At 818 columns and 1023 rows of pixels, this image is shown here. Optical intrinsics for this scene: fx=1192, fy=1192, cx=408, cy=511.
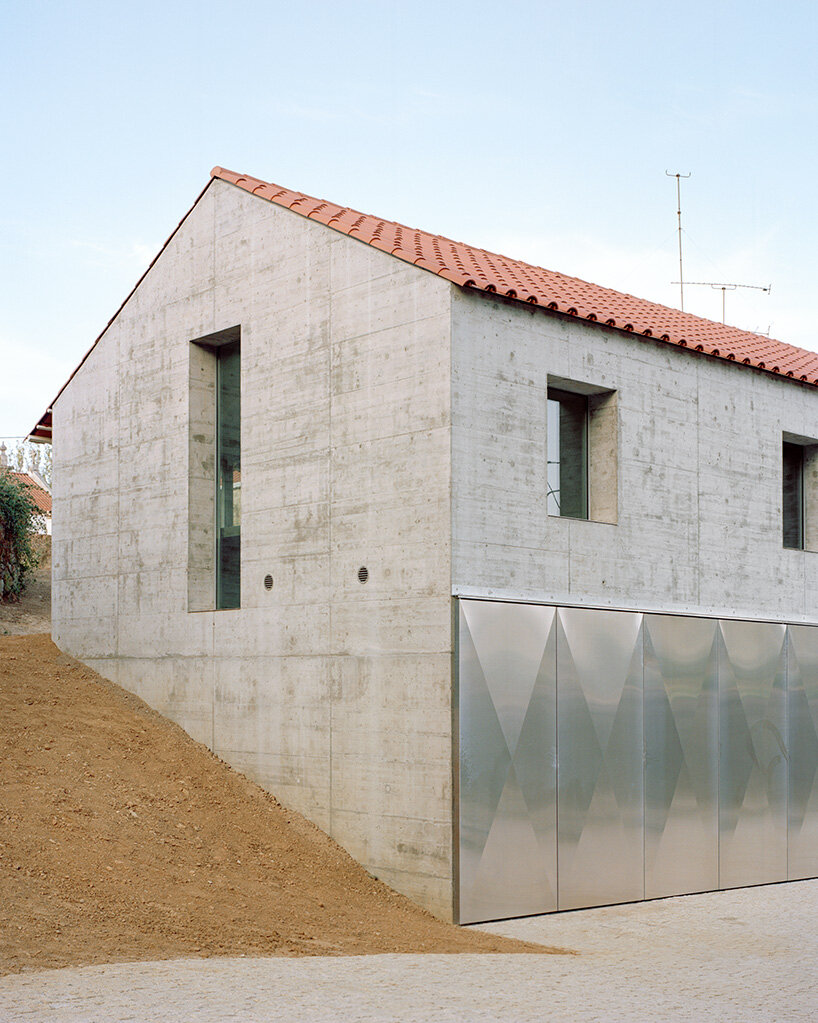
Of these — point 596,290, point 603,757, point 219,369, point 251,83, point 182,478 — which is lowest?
point 603,757

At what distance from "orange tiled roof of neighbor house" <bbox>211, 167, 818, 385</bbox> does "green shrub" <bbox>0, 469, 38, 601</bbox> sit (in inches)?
863

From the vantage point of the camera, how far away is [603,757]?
1237 centimetres

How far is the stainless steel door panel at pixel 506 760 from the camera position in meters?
11.1

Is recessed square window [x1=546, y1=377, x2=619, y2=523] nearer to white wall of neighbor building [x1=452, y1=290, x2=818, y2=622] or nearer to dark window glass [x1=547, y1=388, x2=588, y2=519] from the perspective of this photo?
dark window glass [x1=547, y1=388, x2=588, y2=519]

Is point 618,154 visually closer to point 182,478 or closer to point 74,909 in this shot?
point 182,478

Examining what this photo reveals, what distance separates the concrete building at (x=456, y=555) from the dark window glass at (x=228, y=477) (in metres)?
0.04

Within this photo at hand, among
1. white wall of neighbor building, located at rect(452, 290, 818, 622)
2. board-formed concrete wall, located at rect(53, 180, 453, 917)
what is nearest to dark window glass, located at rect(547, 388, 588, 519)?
white wall of neighbor building, located at rect(452, 290, 818, 622)

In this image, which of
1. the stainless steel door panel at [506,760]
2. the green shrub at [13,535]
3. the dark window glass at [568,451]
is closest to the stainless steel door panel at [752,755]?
the dark window glass at [568,451]

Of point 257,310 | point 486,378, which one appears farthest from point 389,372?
point 257,310

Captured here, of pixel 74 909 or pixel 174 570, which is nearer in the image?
pixel 74 909

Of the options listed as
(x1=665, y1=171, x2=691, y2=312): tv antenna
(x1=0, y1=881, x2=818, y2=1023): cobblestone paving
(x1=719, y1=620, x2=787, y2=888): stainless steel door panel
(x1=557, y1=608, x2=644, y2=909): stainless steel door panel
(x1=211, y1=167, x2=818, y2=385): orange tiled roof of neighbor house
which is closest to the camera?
(x1=0, y1=881, x2=818, y2=1023): cobblestone paving

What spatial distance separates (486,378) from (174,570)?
Answer: 5072 millimetres

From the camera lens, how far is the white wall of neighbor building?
37.9 ft

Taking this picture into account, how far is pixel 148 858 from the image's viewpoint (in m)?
11.2
